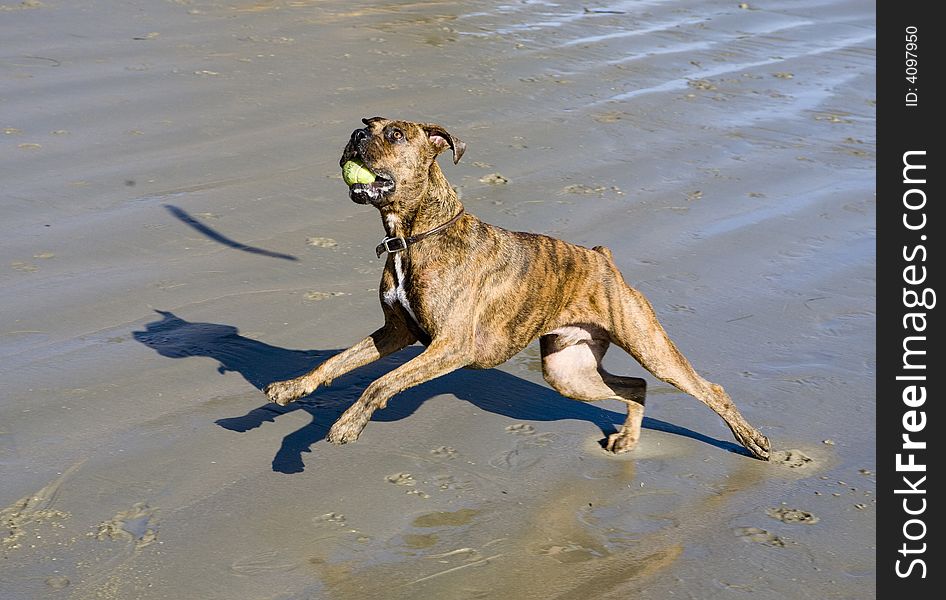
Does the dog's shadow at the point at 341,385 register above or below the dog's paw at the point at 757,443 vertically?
above

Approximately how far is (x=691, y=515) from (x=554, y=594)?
105 centimetres

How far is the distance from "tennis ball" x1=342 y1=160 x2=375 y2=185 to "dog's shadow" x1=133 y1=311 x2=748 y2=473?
1303 millimetres

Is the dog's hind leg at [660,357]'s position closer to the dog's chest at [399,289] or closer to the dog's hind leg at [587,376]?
the dog's hind leg at [587,376]

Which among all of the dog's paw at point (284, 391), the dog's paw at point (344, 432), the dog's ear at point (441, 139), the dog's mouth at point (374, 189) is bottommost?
the dog's paw at point (344, 432)

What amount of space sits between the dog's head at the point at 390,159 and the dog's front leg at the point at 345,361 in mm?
677

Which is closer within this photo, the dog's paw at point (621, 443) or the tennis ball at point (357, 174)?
the tennis ball at point (357, 174)

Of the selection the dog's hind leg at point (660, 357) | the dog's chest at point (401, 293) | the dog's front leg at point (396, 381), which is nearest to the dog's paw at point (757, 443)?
the dog's hind leg at point (660, 357)

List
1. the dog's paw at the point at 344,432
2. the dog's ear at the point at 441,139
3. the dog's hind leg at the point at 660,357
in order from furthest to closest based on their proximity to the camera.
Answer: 1. the dog's hind leg at the point at 660,357
2. the dog's ear at the point at 441,139
3. the dog's paw at the point at 344,432

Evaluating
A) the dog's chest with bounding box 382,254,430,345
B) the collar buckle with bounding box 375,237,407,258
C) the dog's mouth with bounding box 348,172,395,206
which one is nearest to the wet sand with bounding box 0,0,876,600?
the dog's chest with bounding box 382,254,430,345

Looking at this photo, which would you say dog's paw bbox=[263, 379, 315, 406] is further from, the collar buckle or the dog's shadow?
the collar buckle

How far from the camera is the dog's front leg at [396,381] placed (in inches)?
217
